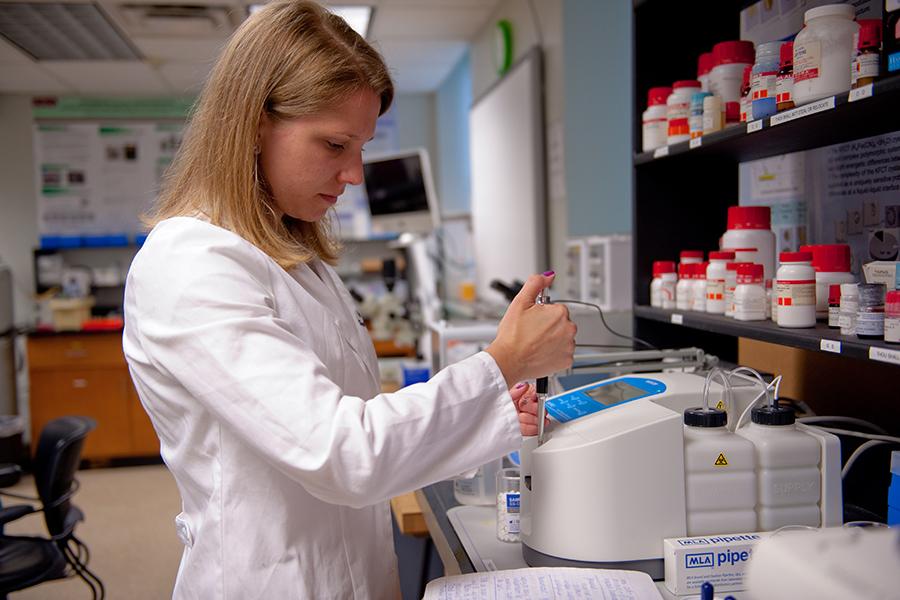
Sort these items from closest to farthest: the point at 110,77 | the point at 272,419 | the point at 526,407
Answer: the point at 272,419 → the point at 526,407 → the point at 110,77

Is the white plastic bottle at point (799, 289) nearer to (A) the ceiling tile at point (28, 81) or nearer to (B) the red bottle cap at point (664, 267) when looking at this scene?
(B) the red bottle cap at point (664, 267)

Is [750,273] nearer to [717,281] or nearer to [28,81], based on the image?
[717,281]

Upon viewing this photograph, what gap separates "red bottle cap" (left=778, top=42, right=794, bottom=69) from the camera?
4.20 ft

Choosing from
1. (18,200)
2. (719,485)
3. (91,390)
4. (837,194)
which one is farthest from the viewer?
(18,200)

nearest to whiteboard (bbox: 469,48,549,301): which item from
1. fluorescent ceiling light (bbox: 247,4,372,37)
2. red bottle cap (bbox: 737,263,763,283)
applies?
fluorescent ceiling light (bbox: 247,4,372,37)

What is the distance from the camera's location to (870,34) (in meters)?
1.09

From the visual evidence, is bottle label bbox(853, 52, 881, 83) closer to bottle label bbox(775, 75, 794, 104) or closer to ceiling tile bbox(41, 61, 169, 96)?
bottle label bbox(775, 75, 794, 104)

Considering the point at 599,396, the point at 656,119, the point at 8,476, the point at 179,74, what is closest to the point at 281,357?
the point at 599,396

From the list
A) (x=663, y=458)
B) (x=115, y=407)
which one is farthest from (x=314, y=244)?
(x=115, y=407)

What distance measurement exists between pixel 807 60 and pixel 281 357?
0.92 m

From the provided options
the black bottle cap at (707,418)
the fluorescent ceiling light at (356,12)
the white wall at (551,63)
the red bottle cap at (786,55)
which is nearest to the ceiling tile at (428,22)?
the fluorescent ceiling light at (356,12)

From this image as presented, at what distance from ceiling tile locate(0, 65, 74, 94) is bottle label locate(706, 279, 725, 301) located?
4.96 meters

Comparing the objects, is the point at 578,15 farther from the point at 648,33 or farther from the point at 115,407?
the point at 115,407

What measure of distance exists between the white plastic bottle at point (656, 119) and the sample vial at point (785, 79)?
0.46 m
